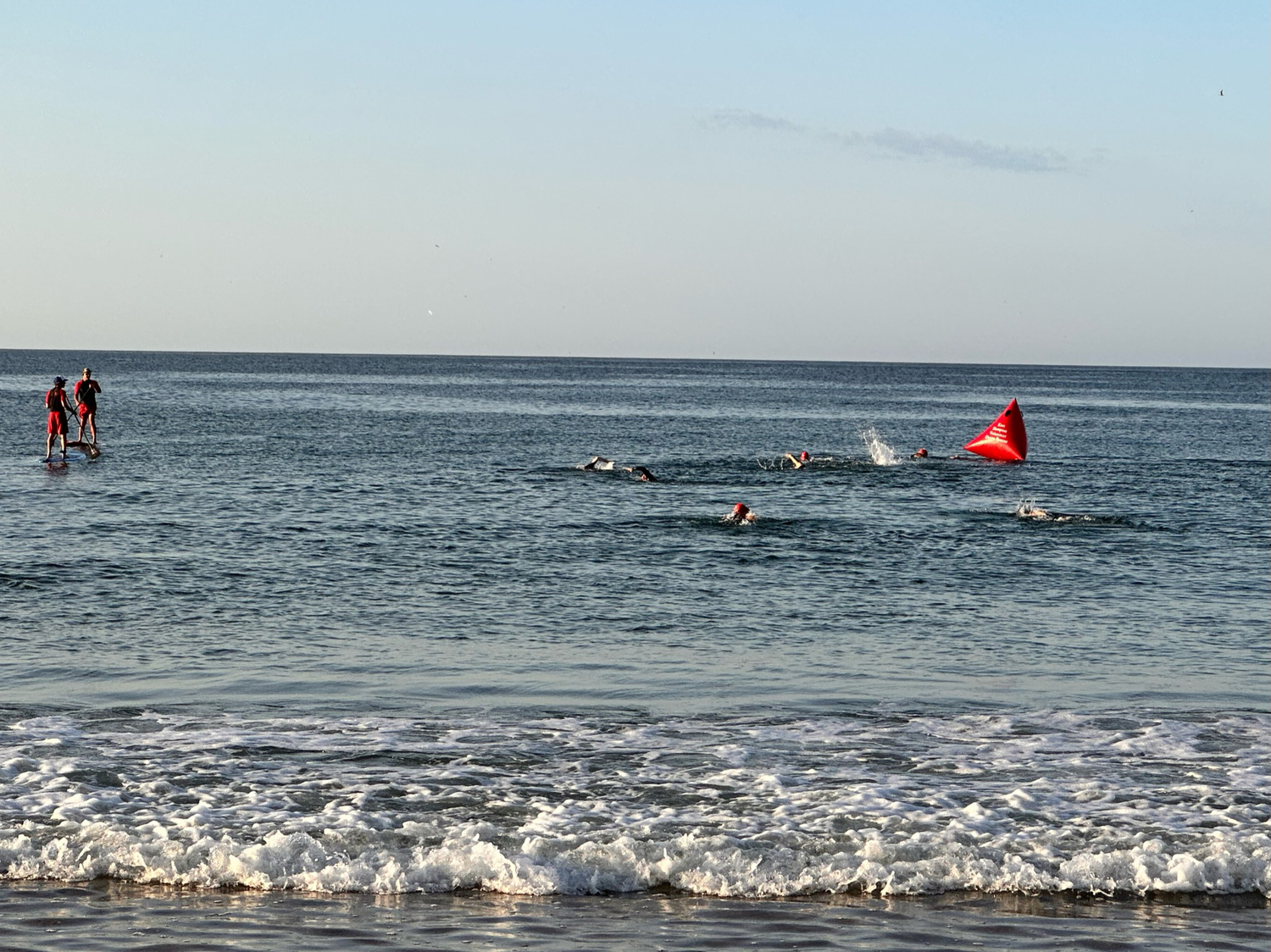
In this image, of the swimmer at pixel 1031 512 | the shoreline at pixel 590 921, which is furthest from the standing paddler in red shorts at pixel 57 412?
the shoreline at pixel 590 921

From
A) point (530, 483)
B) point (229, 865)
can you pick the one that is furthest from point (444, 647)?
point (530, 483)

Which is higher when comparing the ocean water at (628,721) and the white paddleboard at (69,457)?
the white paddleboard at (69,457)

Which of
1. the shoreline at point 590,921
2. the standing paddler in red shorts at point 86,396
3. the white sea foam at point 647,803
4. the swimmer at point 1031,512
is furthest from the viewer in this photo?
the standing paddler in red shorts at point 86,396

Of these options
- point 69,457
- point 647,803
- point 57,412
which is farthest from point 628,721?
point 69,457

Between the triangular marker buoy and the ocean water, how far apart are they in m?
11.6

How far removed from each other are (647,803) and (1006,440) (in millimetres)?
31813

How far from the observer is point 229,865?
7.14m

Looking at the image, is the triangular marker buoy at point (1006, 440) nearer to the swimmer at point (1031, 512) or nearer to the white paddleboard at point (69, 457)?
the swimmer at point (1031, 512)

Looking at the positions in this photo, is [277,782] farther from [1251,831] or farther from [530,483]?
[530,483]

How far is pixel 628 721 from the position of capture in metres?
10.4

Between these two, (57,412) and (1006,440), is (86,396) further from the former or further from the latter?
(1006,440)

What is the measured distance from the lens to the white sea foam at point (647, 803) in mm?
7168

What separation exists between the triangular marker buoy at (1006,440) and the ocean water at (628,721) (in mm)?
11594

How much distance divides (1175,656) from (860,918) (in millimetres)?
7606
